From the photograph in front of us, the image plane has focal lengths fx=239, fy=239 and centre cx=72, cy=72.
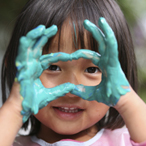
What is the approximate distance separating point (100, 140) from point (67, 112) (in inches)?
12.8

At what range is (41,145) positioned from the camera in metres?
1.32

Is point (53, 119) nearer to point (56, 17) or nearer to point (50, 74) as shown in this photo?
point (50, 74)

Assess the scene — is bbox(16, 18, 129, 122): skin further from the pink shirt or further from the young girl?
the pink shirt

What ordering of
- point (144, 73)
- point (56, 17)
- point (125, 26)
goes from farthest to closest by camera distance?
point (144, 73) → point (125, 26) → point (56, 17)

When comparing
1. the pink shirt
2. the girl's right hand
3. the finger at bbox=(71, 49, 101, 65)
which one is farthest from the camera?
the pink shirt

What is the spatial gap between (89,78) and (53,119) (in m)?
0.26

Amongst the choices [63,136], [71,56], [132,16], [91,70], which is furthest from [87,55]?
[132,16]

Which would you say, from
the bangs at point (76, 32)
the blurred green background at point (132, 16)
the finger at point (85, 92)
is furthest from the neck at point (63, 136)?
the blurred green background at point (132, 16)

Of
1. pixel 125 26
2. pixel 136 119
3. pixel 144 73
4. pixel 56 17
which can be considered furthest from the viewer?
pixel 144 73

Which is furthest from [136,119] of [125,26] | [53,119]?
[125,26]

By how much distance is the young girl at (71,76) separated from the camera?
92 cm

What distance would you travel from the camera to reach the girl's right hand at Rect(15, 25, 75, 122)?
0.87 metres

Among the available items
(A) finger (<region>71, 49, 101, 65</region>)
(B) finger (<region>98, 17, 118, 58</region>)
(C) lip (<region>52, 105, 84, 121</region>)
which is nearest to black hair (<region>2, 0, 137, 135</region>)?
(A) finger (<region>71, 49, 101, 65</region>)

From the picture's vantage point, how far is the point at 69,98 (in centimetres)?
112
